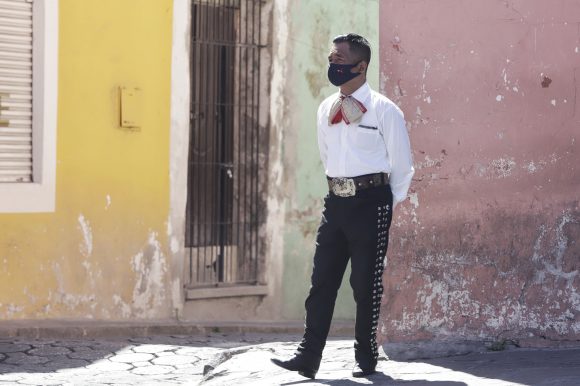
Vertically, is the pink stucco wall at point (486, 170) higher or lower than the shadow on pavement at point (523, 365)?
higher

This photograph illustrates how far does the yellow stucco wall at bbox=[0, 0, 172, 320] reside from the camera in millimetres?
11586

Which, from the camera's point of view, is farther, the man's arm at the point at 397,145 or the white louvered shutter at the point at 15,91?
the white louvered shutter at the point at 15,91

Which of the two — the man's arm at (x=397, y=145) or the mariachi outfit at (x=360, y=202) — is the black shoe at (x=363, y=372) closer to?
the mariachi outfit at (x=360, y=202)

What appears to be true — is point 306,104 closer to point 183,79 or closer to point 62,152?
point 183,79

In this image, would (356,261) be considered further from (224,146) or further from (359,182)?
(224,146)

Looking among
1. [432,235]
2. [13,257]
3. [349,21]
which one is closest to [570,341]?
[432,235]

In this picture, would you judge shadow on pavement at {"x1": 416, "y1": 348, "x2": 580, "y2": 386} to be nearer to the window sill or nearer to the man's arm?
the man's arm

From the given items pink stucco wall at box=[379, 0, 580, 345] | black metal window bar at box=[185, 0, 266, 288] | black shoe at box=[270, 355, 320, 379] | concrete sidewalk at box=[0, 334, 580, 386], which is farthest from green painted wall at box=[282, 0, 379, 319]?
black shoe at box=[270, 355, 320, 379]

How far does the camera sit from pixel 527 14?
814 centimetres

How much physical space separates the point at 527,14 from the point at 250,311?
5.84 meters

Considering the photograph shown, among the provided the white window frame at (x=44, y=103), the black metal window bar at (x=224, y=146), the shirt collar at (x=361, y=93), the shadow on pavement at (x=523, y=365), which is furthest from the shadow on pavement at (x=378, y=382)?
the black metal window bar at (x=224, y=146)

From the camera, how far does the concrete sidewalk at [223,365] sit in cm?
716

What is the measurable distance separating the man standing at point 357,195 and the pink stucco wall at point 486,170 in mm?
807

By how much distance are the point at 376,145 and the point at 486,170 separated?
1.26 meters
